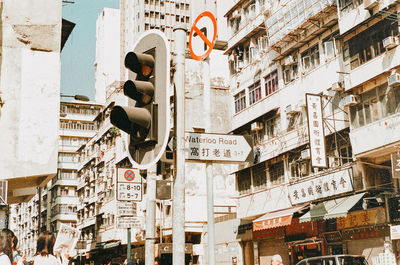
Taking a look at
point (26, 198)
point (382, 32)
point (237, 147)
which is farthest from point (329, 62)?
point (237, 147)

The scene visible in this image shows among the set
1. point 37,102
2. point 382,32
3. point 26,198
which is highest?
point 382,32

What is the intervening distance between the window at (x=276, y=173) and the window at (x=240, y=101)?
4.95 metres

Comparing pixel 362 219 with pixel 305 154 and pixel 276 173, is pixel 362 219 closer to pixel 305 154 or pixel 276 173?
pixel 305 154

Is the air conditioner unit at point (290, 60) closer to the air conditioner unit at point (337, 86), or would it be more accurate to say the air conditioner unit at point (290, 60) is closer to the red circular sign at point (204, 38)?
the air conditioner unit at point (337, 86)

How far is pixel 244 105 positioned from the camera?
103 feet

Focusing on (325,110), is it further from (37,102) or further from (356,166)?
(37,102)

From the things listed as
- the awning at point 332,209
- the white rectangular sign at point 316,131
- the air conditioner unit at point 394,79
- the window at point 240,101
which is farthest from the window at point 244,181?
the air conditioner unit at point 394,79

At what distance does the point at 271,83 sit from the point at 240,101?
3.50 m

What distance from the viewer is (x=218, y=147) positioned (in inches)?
213

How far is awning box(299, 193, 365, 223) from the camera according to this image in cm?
2084

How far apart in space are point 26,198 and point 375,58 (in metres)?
13.9

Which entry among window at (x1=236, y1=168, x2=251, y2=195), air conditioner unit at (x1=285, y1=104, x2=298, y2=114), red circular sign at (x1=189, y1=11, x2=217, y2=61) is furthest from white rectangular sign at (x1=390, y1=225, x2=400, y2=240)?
red circular sign at (x1=189, y1=11, x2=217, y2=61)

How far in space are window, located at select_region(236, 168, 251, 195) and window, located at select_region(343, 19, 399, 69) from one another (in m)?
9.88

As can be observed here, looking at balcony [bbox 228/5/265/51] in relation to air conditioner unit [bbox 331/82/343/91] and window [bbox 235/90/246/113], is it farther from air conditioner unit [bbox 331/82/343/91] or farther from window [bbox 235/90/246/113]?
air conditioner unit [bbox 331/82/343/91]
